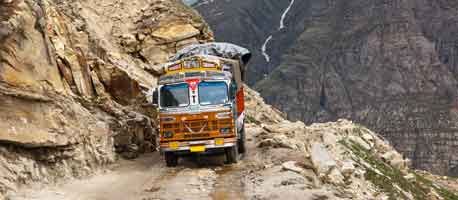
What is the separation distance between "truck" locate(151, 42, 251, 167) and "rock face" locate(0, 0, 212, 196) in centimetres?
263

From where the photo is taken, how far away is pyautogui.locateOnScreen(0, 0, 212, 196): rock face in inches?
662

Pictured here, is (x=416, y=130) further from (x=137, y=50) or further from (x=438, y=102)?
(x=137, y=50)

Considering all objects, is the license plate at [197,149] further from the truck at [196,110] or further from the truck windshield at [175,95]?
the truck windshield at [175,95]

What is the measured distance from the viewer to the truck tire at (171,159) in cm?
2054

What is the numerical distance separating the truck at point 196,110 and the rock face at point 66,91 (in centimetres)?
263

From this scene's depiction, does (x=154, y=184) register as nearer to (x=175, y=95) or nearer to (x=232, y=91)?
(x=175, y=95)

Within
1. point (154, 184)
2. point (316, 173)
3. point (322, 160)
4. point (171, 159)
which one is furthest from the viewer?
point (322, 160)

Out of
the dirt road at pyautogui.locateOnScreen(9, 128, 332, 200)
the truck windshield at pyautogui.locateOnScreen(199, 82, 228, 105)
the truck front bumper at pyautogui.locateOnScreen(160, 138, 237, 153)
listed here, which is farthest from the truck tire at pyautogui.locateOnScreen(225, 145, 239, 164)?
the truck windshield at pyautogui.locateOnScreen(199, 82, 228, 105)

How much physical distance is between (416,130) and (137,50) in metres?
153

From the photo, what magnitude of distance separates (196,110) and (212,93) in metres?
0.79

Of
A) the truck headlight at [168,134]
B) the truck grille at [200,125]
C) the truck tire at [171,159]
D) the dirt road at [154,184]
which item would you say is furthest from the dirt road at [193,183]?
the truck grille at [200,125]

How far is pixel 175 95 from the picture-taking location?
66.0ft

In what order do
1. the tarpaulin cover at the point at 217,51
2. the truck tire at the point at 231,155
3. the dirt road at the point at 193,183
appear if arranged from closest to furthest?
the dirt road at the point at 193,183 → the truck tire at the point at 231,155 → the tarpaulin cover at the point at 217,51

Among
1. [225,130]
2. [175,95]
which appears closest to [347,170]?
[225,130]
